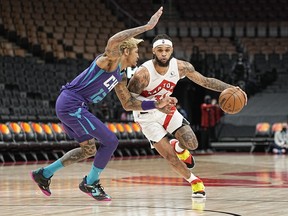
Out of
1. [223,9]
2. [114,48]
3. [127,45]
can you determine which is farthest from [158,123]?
[223,9]

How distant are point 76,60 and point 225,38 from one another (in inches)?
304

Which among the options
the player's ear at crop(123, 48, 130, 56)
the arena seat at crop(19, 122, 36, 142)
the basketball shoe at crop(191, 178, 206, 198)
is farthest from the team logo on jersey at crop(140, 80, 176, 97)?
the arena seat at crop(19, 122, 36, 142)

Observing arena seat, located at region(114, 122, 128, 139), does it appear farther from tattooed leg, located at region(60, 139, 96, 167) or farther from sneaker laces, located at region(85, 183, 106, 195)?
sneaker laces, located at region(85, 183, 106, 195)

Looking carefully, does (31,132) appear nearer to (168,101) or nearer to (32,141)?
(32,141)

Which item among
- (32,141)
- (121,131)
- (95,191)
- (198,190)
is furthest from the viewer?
(121,131)

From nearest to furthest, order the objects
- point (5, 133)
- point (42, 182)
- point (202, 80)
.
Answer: point (42, 182) < point (202, 80) < point (5, 133)

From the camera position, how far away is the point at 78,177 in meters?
12.2

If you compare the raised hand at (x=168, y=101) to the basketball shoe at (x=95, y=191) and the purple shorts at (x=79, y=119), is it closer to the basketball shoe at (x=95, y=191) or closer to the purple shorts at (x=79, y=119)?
the purple shorts at (x=79, y=119)

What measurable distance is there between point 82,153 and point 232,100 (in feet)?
5.75

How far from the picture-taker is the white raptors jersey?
855cm

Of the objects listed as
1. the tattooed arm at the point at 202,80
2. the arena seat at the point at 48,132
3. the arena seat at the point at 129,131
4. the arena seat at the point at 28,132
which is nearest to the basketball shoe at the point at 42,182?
the tattooed arm at the point at 202,80

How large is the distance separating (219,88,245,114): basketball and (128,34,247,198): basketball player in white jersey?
0.31 metres

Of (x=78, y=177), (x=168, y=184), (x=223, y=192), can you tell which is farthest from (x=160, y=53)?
(x=78, y=177)

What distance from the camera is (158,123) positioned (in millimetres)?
8758
